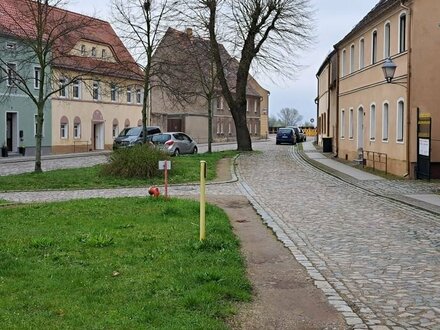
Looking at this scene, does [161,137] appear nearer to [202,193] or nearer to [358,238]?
[358,238]

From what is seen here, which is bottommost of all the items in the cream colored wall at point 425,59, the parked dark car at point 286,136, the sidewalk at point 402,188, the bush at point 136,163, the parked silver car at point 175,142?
the sidewalk at point 402,188

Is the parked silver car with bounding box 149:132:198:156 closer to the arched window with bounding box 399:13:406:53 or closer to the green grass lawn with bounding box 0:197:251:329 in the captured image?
the arched window with bounding box 399:13:406:53

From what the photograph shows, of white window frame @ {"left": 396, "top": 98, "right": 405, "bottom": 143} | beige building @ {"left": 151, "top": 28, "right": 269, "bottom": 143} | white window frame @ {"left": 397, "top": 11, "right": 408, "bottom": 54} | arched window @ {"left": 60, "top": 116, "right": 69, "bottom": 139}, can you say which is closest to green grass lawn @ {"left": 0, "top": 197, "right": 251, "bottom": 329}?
white window frame @ {"left": 396, "top": 98, "right": 405, "bottom": 143}

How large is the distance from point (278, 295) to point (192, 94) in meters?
35.3

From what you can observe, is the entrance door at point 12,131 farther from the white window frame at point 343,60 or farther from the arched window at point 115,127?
the white window frame at point 343,60

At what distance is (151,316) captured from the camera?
5.50 m

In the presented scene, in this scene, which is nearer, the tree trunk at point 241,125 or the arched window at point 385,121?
the arched window at point 385,121

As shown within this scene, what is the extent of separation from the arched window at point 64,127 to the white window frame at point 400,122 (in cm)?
3069

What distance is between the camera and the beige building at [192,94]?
116 feet

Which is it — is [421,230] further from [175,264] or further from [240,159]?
[240,159]

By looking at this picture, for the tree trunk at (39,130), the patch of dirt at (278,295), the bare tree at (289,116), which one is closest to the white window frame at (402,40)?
the tree trunk at (39,130)

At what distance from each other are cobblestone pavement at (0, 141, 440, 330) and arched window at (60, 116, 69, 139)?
29302 mm

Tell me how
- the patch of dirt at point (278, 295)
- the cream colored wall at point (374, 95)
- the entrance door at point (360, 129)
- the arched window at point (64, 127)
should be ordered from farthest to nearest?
the arched window at point (64, 127) → the entrance door at point (360, 129) → the cream colored wall at point (374, 95) → the patch of dirt at point (278, 295)

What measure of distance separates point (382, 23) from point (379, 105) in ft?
11.6
